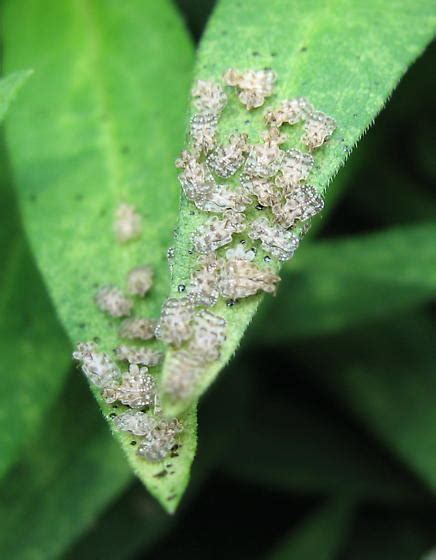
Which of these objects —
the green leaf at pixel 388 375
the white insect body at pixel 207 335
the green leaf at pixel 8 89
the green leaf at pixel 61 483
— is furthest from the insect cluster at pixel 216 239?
the green leaf at pixel 388 375

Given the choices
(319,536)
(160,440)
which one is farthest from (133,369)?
(319,536)

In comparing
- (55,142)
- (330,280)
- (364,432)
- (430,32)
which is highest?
(430,32)

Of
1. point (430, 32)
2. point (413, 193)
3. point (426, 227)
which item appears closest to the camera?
point (430, 32)

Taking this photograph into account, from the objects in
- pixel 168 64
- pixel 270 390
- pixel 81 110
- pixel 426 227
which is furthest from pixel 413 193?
pixel 81 110

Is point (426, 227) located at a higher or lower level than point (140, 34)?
lower

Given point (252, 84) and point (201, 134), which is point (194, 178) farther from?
point (252, 84)

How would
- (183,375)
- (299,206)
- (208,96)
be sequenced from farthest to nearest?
(208,96)
(299,206)
(183,375)

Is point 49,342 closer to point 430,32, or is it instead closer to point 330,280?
point 330,280

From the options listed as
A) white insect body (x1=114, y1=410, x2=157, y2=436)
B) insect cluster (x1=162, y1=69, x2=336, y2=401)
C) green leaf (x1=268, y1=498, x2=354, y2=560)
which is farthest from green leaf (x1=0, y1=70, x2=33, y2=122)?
green leaf (x1=268, y1=498, x2=354, y2=560)
